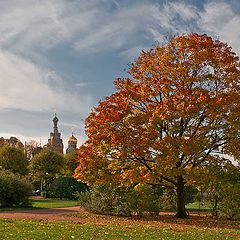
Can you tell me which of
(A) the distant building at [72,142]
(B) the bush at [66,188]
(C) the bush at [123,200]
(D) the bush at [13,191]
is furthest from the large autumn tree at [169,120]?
(A) the distant building at [72,142]

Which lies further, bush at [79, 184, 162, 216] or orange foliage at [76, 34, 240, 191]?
bush at [79, 184, 162, 216]

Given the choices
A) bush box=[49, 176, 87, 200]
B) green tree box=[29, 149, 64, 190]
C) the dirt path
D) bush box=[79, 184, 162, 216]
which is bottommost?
the dirt path

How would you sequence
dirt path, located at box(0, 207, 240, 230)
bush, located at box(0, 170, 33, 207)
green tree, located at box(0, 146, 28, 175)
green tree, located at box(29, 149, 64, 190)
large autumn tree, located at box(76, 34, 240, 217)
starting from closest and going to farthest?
A: dirt path, located at box(0, 207, 240, 230)
large autumn tree, located at box(76, 34, 240, 217)
bush, located at box(0, 170, 33, 207)
green tree, located at box(0, 146, 28, 175)
green tree, located at box(29, 149, 64, 190)

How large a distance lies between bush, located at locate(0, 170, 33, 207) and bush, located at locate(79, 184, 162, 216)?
6439mm

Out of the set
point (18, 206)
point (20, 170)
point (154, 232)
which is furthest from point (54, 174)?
point (154, 232)

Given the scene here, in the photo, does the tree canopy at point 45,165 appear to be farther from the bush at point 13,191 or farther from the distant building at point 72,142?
the distant building at point 72,142

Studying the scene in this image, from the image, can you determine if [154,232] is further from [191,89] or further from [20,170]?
[20,170]

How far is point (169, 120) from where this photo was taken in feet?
79.2

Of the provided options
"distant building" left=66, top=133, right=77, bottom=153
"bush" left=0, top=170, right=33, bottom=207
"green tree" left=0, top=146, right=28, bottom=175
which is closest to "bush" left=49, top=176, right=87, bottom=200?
"green tree" left=0, top=146, right=28, bottom=175

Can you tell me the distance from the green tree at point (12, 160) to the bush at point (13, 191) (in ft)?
80.5

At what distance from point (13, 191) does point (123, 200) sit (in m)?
10.3

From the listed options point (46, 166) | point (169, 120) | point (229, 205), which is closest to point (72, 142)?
point (46, 166)

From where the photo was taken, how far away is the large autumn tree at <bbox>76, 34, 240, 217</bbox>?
77.6 ft

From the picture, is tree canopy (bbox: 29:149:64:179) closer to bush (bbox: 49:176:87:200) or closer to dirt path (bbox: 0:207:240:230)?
bush (bbox: 49:176:87:200)
